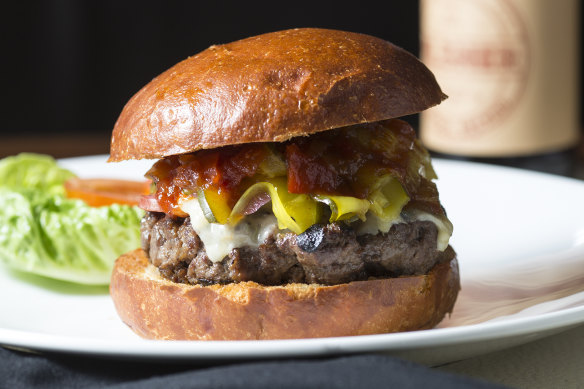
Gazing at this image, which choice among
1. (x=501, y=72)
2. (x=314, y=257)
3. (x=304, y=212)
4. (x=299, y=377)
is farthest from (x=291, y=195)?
(x=501, y=72)

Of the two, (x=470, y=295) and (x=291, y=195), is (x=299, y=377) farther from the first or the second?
(x=470, y=295)

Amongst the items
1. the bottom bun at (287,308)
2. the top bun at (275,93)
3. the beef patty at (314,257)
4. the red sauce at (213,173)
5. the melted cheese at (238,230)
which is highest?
the top bun at (275,93)

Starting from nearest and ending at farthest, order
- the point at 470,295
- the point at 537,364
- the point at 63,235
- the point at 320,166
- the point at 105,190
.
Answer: the point at 537,364 < the point at 320,166 < the point at 470,295 < the point at 63,235 < the point at 105,190

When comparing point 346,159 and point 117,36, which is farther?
point 117,36

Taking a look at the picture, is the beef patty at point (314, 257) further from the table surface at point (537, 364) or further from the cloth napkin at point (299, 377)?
the cloth napkin at point (299, 377)

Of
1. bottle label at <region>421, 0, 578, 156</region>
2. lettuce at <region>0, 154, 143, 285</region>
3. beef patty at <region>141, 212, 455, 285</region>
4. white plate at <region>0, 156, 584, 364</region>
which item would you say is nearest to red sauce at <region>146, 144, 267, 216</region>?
beef patty at <region>141, 212, 455, 285</region>

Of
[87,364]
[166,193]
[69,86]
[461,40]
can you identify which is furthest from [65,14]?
[87,364]

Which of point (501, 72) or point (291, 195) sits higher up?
point (291, 195)

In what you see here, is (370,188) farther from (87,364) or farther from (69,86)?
(69,86)

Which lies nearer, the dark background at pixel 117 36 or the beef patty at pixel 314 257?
the beef patty at pixel 314 257

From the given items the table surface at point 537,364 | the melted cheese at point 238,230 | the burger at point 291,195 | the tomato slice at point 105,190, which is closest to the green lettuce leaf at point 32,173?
the tomato slice at point 105,190
